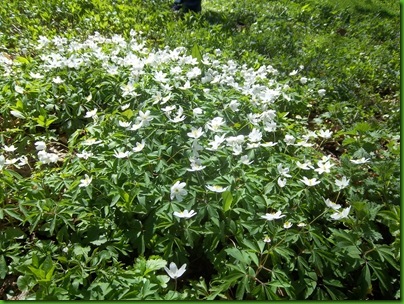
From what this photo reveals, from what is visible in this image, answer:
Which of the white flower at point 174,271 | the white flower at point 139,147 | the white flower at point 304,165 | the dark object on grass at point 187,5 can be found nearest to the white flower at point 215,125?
the white flower at point 139,147

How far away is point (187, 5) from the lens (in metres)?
6.16

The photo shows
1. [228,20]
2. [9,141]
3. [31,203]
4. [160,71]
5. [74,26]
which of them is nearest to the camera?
[31,203]

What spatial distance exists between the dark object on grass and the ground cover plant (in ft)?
7.42

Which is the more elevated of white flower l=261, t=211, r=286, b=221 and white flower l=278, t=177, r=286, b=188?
white flower l=278, t=177, r=286, b=188

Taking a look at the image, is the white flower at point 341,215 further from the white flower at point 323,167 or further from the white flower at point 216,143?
the white flower at point 216,143

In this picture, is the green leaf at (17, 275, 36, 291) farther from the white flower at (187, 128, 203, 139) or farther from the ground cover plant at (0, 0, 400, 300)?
the white flower at (187, 128, 203, 139)

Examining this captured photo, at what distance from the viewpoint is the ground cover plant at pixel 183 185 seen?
204 cm

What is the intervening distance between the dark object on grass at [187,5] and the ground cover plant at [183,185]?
7.42ft

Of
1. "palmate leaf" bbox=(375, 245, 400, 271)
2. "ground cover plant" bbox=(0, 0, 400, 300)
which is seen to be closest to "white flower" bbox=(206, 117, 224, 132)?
"ground cover plant" bbox=(0, 0, 400, 300)

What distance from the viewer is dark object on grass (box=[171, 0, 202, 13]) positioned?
6.17 m

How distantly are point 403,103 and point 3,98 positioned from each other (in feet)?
11.0

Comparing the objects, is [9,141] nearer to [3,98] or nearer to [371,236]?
[3,98]

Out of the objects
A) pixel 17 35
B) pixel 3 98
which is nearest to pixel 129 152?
pixel 3 98

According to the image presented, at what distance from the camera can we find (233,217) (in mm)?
2283
